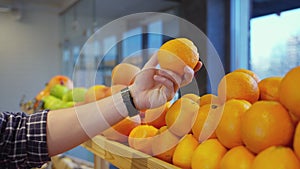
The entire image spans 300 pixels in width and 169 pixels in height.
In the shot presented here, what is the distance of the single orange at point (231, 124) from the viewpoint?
37 centimetres

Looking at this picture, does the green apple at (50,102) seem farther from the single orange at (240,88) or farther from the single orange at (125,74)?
the single orange at (240,88)

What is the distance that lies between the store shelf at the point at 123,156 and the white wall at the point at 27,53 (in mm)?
2950

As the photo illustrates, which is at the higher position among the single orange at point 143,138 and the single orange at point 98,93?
the single orange at point 98,93

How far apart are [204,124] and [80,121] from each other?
Result: 236 millimetres

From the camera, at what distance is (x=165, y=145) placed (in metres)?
0.47

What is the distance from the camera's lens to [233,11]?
4.89 ft

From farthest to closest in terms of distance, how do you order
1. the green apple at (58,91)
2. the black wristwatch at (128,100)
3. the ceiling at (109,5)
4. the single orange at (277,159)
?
the ceiling at (109,5) < the green apple at (58,91) < the black wristwatch at (128,100) < the single orange at (277,159)

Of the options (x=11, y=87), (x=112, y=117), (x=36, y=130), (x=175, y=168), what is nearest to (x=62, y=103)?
(x=36, y=130)

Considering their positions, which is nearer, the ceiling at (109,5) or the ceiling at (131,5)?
the ceiling at (131,5)

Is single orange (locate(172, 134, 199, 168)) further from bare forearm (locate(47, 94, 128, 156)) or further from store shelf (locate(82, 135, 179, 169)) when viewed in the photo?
bare forearm (locate(47, 94, 128, 156))

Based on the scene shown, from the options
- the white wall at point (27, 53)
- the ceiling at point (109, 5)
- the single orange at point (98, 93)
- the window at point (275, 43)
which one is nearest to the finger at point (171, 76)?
the single orange at point (98, 93)

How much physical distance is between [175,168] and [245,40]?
115 centimetres

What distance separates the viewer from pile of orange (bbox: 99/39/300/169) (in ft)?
1.06

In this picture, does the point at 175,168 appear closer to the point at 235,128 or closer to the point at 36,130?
the point at 235,128
